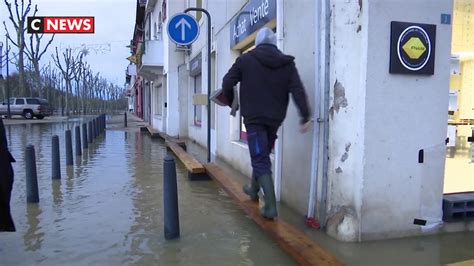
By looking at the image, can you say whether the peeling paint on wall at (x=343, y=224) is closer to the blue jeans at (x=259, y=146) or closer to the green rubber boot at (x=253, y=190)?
the blue jeans at (x=259, y=146)

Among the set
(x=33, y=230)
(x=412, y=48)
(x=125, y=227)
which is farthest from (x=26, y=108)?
(x=412, y=48)

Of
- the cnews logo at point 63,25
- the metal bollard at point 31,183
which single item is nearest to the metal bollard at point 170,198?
the metal bollard at point 31,183

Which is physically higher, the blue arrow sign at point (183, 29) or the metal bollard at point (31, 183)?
the blue arrow sign at point (183, 29)

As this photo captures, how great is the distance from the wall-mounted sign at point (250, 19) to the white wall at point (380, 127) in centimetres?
219

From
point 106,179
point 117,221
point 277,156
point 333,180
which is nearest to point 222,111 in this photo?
point 106,179

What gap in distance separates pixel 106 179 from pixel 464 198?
563 centimetres

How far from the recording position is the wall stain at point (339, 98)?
4.07 meters

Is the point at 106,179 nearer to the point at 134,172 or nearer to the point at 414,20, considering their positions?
the point at 134,172

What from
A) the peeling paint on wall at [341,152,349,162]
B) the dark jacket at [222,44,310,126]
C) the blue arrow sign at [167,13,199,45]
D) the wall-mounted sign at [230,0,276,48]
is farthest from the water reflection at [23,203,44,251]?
the blue arrow sign at [167,13,199,45]

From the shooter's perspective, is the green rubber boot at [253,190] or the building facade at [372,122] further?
the green rubber boot at [253,190]

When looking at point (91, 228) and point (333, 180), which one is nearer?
point (333, 180)

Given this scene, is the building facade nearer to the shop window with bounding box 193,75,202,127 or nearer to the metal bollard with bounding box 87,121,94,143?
the shop window with bounding box 193,75,202,127

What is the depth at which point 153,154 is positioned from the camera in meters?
11.7

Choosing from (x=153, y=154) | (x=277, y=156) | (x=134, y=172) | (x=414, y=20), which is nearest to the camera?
(x=414, y=20)
